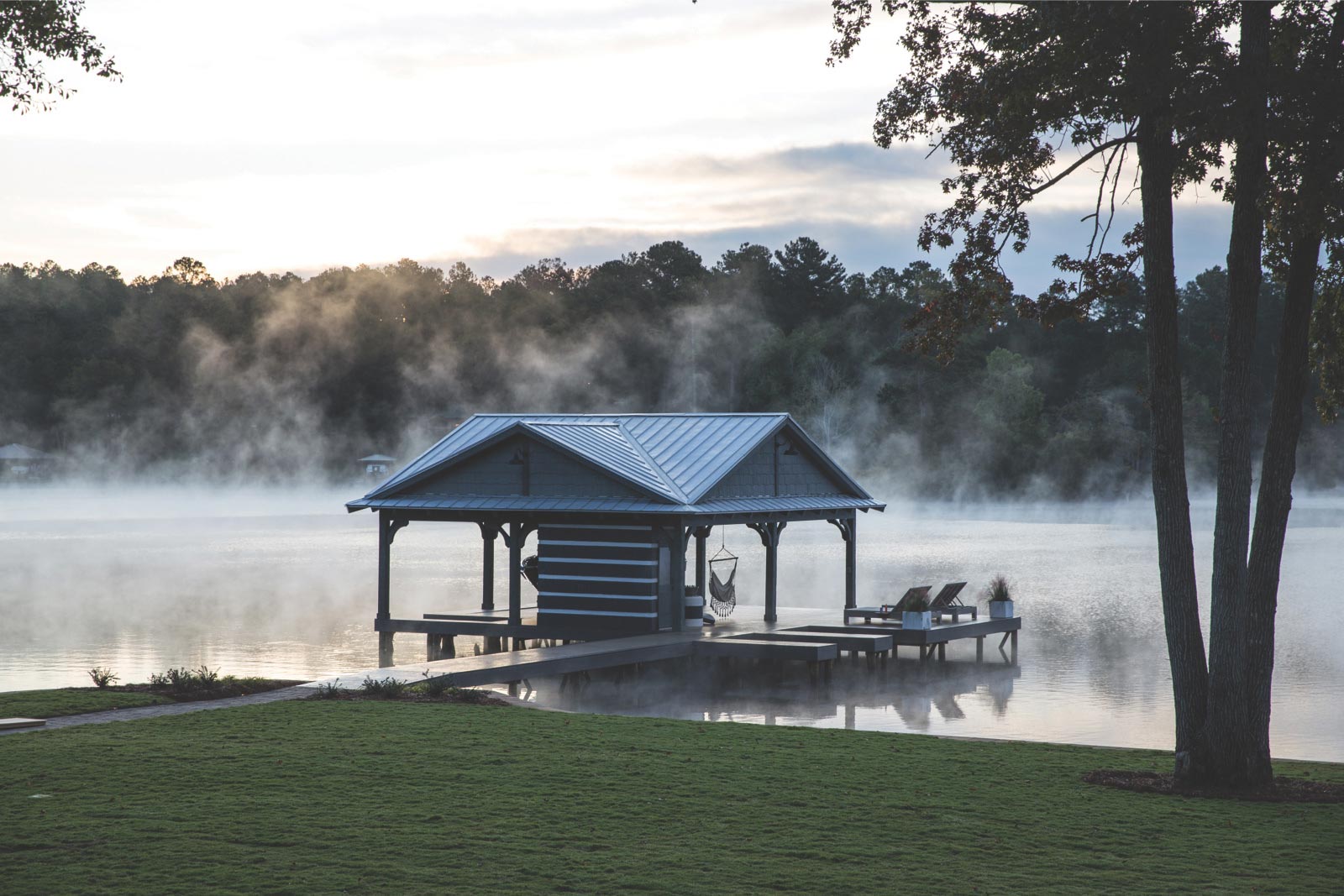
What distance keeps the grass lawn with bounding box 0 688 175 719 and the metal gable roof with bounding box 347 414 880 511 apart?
8137mm

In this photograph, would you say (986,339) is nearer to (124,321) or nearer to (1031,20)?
(124,321)

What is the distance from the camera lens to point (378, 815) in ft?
30.0

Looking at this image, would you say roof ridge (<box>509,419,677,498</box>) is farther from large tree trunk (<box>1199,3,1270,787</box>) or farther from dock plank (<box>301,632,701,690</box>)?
large tree trunk (<box>1199,3,1270,787</box>)

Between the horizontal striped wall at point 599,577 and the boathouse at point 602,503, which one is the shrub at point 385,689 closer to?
the boathouse at point 602,503

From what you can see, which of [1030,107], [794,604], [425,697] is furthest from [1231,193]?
[794,604]

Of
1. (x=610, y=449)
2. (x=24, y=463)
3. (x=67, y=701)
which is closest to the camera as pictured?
(x=67, y=701)

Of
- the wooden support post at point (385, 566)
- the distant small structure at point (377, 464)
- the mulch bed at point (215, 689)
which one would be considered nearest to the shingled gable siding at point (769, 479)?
the wooden support post at point (385, 566)

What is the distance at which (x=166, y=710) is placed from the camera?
13.6 m

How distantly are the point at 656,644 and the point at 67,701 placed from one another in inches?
319

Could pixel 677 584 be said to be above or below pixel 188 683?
above

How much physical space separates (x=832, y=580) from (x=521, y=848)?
28904 mm

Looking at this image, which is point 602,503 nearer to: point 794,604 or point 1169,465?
point 794,604

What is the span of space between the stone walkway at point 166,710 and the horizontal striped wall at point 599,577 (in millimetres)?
7283

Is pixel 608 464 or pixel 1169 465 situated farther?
pixel 608 464
